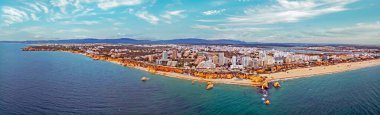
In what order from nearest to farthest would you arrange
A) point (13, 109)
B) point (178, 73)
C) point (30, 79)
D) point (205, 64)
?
point (13, 109) → point (30, 79) → point (178, 73) → point (205, 64)

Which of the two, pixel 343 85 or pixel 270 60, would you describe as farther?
pixel 270 60

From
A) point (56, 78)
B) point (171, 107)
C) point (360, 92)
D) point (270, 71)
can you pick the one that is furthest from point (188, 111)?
point (270, 71)

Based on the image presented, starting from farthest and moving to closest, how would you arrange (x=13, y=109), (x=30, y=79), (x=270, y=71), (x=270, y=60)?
(x=270, y=60) < (x=270, y=71) < (x=30, y=79) < (x=13, y=109)

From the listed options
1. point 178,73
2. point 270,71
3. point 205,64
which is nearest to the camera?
point 178,73

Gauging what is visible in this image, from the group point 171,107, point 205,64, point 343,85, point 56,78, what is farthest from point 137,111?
point 205,64

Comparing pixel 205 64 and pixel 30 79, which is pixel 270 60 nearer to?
pixel 205 64

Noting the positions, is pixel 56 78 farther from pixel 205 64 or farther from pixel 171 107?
pixel 205 64
